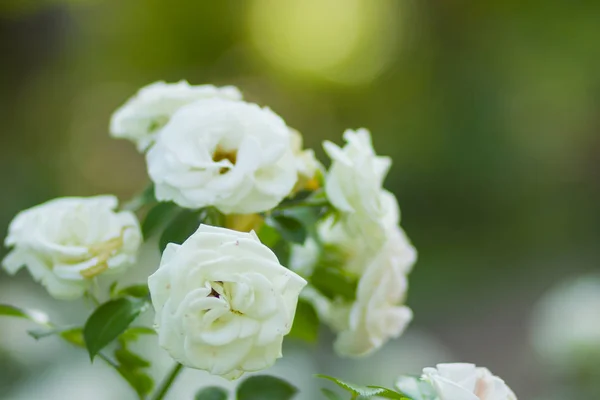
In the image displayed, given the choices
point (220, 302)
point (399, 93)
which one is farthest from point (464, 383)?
point (399, 93)

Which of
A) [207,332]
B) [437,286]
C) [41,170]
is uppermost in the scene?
[437,286]

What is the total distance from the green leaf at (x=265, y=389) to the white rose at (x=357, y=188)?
11 centimetres

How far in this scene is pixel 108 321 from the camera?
0.47 metres

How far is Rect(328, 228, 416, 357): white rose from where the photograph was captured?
528 millimetres

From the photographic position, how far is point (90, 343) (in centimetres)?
46

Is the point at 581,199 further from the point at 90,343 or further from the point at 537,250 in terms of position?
the point at 90,343

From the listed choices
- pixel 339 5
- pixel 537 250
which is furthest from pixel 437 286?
pixel 339 5

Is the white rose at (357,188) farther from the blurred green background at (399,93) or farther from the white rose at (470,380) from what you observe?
the blurred green background at (399,93)

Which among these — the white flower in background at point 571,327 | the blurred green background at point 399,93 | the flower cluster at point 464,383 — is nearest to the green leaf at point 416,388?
the flower cluster at point 464,383

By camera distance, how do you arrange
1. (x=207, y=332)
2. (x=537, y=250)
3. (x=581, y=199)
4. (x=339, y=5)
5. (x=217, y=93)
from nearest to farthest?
(x=207, y=332)
(x=217, y=93)
(x=537, y=250)
(x=581, y=199)
(x=339, y=5)

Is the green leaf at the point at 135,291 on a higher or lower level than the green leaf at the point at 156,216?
lower

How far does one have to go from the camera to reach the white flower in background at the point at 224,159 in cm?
45

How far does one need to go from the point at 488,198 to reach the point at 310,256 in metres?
3.36

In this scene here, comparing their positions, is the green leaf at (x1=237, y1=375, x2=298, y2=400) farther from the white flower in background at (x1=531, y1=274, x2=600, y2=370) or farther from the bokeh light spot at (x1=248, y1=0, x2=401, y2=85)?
the bokeh light spot at (x1=248, y1=0, x2=401, y2=85)
